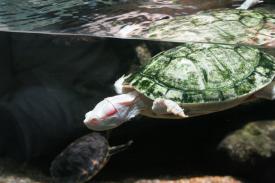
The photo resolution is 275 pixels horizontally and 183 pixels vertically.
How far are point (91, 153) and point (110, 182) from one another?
403 millimetres

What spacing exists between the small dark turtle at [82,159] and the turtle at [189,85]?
2.71 feet

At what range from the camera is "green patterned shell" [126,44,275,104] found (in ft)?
13.2

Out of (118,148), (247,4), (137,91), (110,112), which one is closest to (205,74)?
(137,91)

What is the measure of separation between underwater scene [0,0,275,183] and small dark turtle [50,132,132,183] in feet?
0.04

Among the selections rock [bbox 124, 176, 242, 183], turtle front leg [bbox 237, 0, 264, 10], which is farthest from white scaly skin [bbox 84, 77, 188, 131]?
turtle front leg [bbox 237, 0, 264, 10]

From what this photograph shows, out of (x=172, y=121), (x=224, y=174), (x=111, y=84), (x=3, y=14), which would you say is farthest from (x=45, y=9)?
(x=224, y=174)

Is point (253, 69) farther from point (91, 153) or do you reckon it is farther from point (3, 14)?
point (3, 14)

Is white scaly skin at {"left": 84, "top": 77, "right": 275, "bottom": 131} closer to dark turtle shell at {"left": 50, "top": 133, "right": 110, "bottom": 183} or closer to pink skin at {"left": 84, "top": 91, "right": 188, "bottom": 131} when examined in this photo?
pink skin at {"left": 84, "top": 91, "right": 188, "bottom": 131}

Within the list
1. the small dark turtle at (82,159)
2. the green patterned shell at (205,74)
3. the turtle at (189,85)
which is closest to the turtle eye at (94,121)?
the turtle at (189,85)

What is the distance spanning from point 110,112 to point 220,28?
155 cm

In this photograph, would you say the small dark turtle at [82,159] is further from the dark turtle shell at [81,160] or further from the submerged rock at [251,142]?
the submerged rock at [251,142]

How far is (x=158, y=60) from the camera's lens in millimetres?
4336

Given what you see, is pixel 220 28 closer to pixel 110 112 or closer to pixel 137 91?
pixel 137 91

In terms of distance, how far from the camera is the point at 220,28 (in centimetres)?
440
